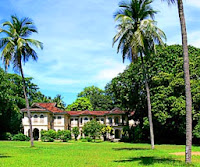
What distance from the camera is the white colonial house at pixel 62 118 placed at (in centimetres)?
5012

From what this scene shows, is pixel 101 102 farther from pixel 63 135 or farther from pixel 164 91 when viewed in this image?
pixel 164 91

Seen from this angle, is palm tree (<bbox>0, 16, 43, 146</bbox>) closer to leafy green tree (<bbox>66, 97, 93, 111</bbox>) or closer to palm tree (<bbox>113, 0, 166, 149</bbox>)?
palm tree (<bbox>113, 0, 166, 149</bbox>)

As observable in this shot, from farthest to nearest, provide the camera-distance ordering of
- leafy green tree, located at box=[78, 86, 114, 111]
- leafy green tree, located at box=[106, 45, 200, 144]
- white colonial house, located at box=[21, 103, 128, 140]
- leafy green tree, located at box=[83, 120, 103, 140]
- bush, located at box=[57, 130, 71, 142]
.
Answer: leafy green tree, located at box=[78, 86, 114, 111], white colonial house, located at box=[21, 103, 128, 140], leafy green tree, located at box=[83, 120, 103, 140], bush, located at box=[57, 130, 71, 142], leafy green tree, located at box=[106, 45, 200, 144]

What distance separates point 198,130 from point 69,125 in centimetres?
3358

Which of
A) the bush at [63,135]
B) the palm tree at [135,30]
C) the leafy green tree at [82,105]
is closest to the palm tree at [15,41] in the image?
A: the palm tree at [135,30]

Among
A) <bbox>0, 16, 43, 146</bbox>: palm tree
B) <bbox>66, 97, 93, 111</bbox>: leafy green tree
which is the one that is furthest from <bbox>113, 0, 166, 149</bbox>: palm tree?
<bbox>66, 97, 93, 111</bbox>: leafy green tree

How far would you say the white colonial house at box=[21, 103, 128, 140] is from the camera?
1973 inches

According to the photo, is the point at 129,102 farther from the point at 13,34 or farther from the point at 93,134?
the point at 13,34

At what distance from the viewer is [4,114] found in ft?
151

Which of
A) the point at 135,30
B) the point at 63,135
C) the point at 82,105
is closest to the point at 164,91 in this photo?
the point at 135,30

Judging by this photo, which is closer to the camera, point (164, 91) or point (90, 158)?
point (90, 158)

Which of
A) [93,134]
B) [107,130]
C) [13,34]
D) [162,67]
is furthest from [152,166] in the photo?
[107,130]

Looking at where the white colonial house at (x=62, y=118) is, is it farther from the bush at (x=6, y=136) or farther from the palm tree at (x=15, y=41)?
the palm tree at (x=15, y=41)

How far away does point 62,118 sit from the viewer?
54.0 metres
